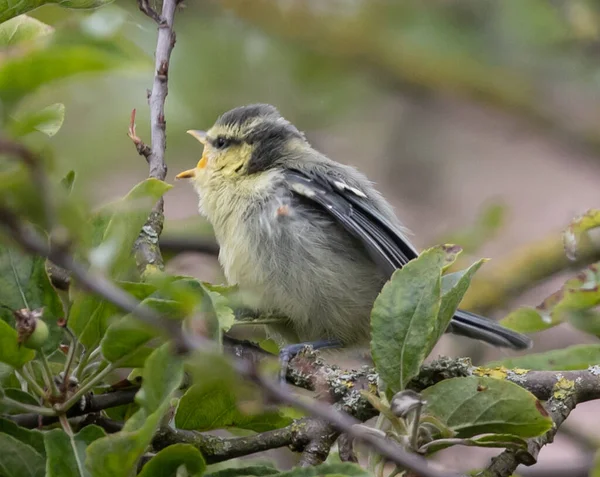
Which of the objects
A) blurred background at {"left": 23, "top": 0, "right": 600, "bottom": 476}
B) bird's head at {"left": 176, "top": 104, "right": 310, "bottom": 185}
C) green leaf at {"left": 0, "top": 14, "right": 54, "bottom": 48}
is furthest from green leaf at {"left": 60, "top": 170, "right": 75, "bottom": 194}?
blurred background at {"left": 23, "top": 0, "right": 600, "bottom": 476}

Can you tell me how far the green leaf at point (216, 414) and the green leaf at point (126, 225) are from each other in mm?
219

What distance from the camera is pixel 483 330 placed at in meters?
2.36

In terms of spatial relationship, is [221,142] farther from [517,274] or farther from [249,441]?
[249,441]

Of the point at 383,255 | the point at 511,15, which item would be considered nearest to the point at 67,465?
the point at 383,255

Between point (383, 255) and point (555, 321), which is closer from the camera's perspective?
point (555, 321)

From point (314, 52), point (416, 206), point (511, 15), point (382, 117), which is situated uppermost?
point (511, 15)

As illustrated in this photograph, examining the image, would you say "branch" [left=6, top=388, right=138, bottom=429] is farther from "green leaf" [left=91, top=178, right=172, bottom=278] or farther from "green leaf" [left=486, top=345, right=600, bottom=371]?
"green leaf" [left=486, top=345, right=600, bottom=371]

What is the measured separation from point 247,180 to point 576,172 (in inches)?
127

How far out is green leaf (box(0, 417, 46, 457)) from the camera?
3.83 ft

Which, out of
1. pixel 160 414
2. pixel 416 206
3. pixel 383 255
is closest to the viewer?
pixel 160 414

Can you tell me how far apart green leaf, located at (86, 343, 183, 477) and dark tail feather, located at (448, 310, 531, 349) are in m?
1.40

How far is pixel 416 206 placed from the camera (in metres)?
4.75

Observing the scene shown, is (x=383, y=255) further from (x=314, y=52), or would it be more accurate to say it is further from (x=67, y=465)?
(x=314, y=52)

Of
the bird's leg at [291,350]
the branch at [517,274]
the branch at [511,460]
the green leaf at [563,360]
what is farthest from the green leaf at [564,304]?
the branch at [517,274]
